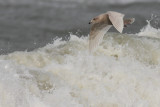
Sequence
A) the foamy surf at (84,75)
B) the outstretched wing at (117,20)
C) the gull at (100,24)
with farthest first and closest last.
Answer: the gull at (100,24)
the foamy surf at (84,75)
the outstretched wing at (117,20)

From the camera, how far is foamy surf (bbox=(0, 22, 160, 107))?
16.2ft

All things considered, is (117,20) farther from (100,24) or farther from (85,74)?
(85,74)

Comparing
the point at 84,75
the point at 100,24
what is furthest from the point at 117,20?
the point at 84,75

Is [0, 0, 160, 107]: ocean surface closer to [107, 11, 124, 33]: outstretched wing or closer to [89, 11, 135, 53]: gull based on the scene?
[89, 11, 135, 53]: gull

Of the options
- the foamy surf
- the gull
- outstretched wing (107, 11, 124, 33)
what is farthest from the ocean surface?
outstretched wing (107, 11, 124, 33)

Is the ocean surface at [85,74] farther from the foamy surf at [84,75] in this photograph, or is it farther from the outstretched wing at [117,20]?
the outstretched wing at [117,20]

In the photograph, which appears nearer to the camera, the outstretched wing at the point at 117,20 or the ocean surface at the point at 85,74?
the outstretched wing at the point at 117,20

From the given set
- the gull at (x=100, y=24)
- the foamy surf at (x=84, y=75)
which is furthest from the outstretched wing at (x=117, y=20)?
the foamy surf at (x=84, y=75)

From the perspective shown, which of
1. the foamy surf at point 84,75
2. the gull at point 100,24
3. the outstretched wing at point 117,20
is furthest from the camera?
the gull at point 100,24

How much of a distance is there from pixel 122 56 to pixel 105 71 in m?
0.53

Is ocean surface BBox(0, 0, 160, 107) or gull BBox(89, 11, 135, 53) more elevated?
gull BBox(89, 11, 135, 53)

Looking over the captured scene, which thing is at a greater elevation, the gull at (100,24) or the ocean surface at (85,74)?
the gull at (100,24)

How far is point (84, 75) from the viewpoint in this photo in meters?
5.50

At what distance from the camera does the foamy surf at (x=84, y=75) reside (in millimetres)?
4949
